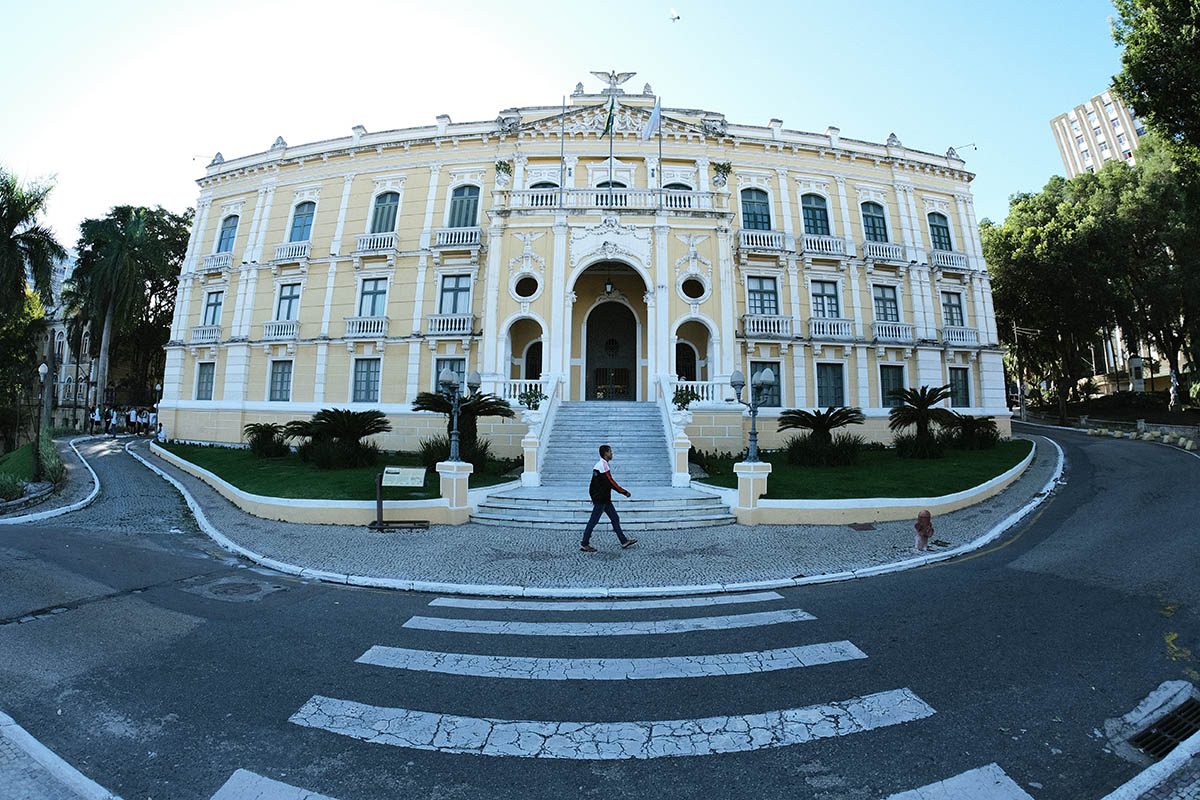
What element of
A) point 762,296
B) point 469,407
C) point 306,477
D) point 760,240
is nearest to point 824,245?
point 760,240

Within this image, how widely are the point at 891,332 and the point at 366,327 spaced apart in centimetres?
2320

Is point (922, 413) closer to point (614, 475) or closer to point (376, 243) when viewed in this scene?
point (614, 475)

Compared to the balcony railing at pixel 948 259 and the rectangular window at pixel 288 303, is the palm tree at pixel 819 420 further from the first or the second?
the rectangular window at pixel 288 303

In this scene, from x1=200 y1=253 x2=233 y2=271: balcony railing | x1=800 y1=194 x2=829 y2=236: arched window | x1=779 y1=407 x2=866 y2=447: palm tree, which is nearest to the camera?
x1=779 y1=407 x2=866 y2=447: palm tree

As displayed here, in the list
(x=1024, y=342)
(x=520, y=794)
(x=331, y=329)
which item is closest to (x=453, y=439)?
(x=520, y=794)

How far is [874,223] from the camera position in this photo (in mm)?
24594

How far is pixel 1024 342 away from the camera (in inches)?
1512

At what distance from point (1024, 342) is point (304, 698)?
159 ft

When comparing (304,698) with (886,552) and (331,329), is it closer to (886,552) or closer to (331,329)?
(886,552)

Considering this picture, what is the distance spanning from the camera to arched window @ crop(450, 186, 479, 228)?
76.5 feet

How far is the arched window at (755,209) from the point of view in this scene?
77.3ft

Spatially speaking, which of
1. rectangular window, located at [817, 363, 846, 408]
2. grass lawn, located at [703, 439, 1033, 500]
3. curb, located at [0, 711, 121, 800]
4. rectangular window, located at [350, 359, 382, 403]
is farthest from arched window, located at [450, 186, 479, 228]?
curb, located at [0, 711, 121, 800]

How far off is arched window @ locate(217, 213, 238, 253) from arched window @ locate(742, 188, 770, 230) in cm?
2470

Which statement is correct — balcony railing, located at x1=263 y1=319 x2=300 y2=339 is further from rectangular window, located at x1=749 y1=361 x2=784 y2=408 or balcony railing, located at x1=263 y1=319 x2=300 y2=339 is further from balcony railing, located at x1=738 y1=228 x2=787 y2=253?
rectangular window, located at x1=749 y1=361 x2=784 y2=408
